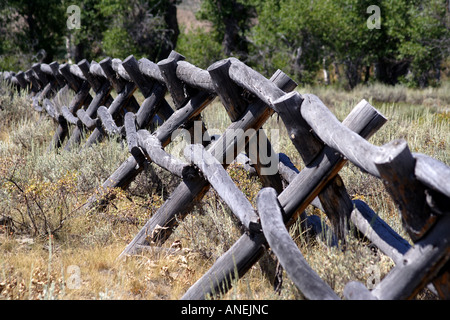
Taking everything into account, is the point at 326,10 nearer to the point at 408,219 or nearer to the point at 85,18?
the point at 85,18

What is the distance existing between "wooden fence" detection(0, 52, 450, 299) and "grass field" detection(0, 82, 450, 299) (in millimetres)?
170

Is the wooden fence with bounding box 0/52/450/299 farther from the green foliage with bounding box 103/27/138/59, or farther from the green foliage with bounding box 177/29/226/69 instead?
the green foliage with bounding box 103/27/138/59

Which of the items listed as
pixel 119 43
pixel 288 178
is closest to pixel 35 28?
pixel 119 43

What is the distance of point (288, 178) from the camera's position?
12.4 feet

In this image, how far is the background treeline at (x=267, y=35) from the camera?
16.8 m

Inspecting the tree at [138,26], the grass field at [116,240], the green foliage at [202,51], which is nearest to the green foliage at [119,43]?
the tree at [138,26]

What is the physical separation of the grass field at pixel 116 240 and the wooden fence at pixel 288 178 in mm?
170

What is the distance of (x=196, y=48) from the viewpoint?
18.7 meters

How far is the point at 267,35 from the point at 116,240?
1518cm

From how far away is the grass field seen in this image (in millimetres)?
2852

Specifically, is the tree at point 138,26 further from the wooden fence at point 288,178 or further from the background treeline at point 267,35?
the wooden fence at point 288,178

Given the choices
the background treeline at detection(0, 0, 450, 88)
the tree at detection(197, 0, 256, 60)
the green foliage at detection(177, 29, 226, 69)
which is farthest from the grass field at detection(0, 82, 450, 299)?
the tree at detection(197, 0, 256, 60)

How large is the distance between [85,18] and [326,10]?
10487 mm
